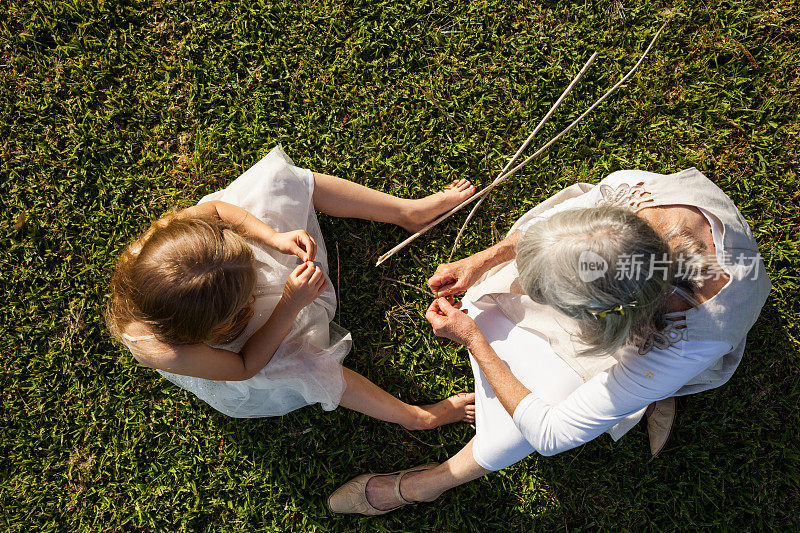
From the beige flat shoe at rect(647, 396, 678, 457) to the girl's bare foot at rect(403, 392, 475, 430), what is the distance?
1.08m

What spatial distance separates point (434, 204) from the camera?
3.35 metres

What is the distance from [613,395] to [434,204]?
1590 mm

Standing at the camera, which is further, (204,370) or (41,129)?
(41,129)

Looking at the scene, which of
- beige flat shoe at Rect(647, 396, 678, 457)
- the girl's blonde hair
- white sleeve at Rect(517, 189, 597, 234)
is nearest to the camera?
the girl's blonde hair

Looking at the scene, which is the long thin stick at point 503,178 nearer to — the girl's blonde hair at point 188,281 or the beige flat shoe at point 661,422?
the girl's blonde hair at point 188,281

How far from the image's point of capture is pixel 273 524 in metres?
3.34

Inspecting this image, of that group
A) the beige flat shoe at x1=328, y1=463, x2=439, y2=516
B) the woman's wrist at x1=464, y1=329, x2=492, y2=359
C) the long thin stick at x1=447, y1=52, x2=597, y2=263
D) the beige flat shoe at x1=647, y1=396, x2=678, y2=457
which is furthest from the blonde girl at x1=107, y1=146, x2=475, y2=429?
Answer: the beige flat shoe at x1=647, y1=396, x2=678, y2=457

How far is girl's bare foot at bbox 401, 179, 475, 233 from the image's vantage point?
3350mm

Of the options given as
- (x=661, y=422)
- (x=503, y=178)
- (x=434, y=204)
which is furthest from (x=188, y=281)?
(x=661, y=422)

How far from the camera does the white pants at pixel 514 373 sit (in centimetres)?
262

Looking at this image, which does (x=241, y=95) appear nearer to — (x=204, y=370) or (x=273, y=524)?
(x=204, y=370)

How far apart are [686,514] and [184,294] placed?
317cm

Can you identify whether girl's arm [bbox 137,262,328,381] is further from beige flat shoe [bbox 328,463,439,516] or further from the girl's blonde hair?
beige flat shoe [bbox 328,463,439,516]

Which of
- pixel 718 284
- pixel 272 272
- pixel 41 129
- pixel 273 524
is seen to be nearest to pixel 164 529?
pixel 273 524
